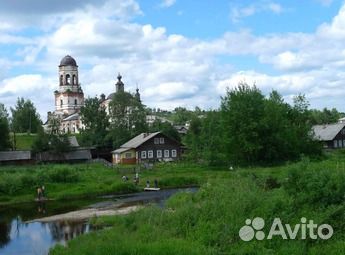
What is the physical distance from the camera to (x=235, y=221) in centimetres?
1802

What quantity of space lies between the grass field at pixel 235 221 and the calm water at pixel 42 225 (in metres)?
3.74

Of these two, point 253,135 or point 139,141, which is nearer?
point 253,135

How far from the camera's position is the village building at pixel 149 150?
74875 millimetres

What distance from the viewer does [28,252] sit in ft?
73.5

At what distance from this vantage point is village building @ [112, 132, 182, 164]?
246 feet

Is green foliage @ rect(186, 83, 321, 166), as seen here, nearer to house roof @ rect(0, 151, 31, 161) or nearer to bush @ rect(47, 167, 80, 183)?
bush @ rect(47, 167, 80, 183)

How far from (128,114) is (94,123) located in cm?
635

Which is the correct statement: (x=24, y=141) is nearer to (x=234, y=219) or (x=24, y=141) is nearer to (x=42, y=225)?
(x=42, y=225)

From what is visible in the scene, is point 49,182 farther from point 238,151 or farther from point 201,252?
point 201,252

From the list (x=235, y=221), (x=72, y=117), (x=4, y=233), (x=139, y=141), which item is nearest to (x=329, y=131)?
(x=139, y=141)

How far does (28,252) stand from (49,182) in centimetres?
2382

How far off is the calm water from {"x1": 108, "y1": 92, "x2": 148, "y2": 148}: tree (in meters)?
44.6

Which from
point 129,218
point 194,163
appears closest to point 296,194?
point 129,218

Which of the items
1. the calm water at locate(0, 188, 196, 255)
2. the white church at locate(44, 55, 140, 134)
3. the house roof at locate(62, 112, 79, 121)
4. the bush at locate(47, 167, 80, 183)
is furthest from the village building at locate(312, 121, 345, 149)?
the house roof at locate(62, 112, 79, 121)
